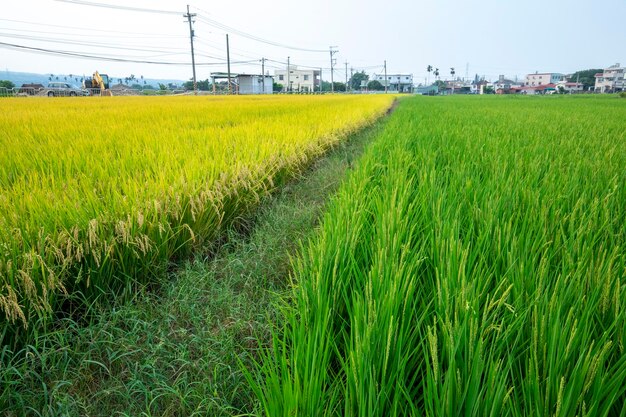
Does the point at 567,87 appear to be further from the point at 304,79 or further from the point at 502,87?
the point at 304,79

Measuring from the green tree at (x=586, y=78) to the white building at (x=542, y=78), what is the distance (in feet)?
14.0

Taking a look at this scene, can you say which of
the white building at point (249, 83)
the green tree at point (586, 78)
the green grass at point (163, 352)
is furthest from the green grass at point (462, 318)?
the green tree at point (586, 78)

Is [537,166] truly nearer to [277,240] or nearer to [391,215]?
[391,215]

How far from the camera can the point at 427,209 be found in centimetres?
173

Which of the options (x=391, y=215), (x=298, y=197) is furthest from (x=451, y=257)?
(x=298, y=197)

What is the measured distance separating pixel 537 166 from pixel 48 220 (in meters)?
2.69

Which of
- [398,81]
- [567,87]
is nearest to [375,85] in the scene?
[398,81]

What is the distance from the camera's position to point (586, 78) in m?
85.7

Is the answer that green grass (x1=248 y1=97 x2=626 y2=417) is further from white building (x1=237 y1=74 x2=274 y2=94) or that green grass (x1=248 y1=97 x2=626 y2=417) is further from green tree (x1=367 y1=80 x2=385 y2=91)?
green tree (x1=367 y1=80 x2=385 y2=91)

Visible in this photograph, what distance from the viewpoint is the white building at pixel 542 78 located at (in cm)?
9988

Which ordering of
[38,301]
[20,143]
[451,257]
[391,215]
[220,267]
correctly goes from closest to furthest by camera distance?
1. [451,257]
2. [38,301]
3. [391,215]
4. [220,267]
5. [20,143]

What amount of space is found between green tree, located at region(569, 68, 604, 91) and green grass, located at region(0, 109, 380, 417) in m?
100

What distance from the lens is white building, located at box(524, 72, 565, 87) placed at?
328ft

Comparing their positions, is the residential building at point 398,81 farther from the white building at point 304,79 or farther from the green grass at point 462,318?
the green grass at point 462,318
